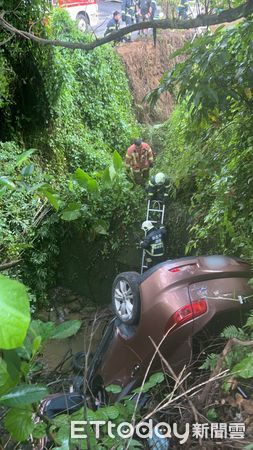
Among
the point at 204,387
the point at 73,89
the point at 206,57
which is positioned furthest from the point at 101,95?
the point at 204,387

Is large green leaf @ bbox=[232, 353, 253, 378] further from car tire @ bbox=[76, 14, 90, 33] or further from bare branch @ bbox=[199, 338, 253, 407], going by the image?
car tire @ bbox=[76, 14, 90, 33]

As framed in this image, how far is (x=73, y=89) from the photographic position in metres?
8.77

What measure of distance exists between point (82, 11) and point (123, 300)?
9556mm

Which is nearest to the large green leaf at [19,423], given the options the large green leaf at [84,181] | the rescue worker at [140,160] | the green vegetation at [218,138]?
the green vegetation at [218,138]

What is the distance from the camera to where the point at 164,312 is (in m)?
2.87

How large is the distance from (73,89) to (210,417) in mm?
7796

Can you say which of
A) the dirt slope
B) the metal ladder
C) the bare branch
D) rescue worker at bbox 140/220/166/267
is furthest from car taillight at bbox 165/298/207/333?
the dirt slope

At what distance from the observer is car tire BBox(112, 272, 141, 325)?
3041 mm

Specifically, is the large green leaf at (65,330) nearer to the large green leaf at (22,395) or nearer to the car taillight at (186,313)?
the large green leaf at (22,395)

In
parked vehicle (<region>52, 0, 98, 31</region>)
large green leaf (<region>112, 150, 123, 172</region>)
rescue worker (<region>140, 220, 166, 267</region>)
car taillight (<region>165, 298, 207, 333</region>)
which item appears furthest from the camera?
parked vehicle (<region>52, 0, 98, 31</region>)

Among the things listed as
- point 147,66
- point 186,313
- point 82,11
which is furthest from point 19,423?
point 147,66

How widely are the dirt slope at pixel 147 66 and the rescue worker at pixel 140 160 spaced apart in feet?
16.0

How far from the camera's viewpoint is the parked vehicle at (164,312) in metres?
2.79

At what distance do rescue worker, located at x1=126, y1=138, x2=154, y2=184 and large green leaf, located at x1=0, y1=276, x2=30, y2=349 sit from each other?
6.38 m
